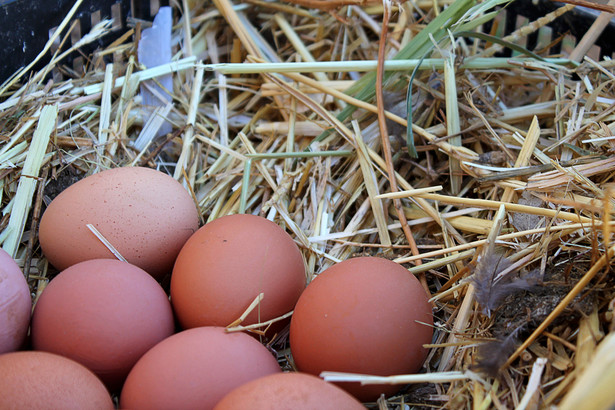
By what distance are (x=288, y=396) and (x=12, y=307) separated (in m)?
0.71

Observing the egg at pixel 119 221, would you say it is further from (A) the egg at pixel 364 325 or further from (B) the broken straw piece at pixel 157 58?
(B) the broken straw piece at pixel 157 58

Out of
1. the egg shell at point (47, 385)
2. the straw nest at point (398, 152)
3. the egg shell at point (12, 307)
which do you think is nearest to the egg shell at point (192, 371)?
the egg shell at point (47, 385)

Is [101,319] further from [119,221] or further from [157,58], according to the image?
[157,58]

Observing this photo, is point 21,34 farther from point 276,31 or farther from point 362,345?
point 362,345

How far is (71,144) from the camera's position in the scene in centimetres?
180

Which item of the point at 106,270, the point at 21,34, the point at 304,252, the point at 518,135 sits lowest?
the point at 304,252

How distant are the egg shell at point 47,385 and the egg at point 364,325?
18.1 inches

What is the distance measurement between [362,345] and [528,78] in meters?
1.28

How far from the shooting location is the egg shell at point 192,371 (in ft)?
3.63

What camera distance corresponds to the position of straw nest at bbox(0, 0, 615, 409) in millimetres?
1204

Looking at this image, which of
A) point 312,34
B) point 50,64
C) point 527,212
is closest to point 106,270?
point 50,64

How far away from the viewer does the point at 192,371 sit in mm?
1125

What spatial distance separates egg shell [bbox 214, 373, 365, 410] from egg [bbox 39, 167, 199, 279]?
61cm

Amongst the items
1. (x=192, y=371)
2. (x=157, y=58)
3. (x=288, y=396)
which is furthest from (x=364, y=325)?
(x=157, y=58)
